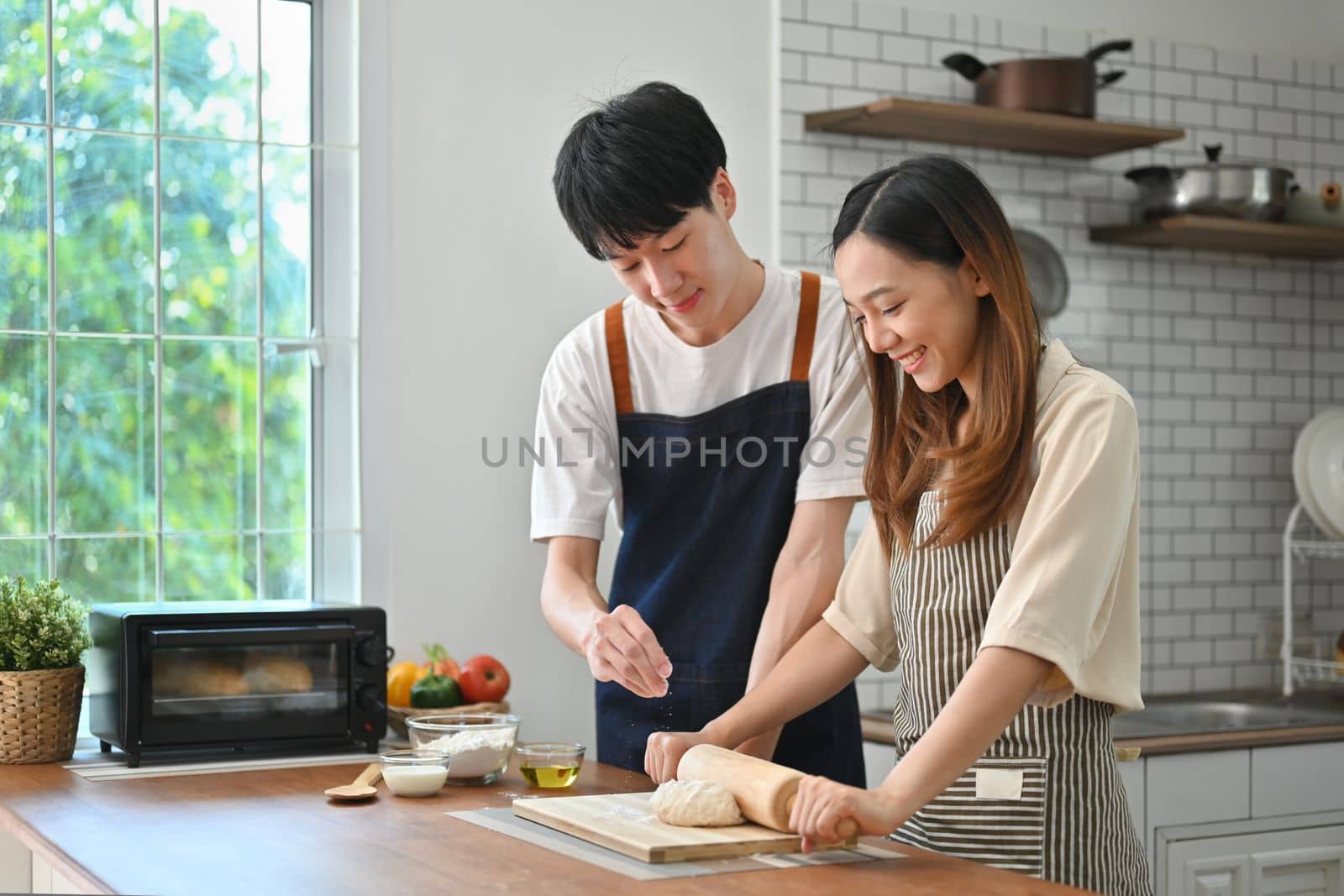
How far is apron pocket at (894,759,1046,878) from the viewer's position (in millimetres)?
1832

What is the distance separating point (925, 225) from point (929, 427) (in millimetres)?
296

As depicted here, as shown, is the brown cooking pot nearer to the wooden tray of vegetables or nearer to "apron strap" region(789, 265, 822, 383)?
"apron strap" region(789, 265, 822, 383)

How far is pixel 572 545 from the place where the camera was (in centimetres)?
243

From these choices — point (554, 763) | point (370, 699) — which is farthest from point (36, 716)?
point (554, 763)

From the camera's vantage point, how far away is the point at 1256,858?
3.52m

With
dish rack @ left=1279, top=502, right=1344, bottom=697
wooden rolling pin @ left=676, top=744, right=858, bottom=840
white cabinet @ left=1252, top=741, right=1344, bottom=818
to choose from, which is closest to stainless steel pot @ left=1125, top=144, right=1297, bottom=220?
dish rack @ left=1279, top=502, right=1344, bottom=697

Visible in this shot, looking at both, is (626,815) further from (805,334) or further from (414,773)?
(805,334)

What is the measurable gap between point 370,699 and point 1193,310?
2.72 metres

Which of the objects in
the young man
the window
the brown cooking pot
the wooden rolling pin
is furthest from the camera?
the brown cooking pot

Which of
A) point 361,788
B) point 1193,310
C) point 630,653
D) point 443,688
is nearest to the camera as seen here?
point 630,653

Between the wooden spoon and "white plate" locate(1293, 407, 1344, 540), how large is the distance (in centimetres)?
292

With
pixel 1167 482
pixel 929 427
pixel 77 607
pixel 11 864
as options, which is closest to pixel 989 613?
pixel 929 427

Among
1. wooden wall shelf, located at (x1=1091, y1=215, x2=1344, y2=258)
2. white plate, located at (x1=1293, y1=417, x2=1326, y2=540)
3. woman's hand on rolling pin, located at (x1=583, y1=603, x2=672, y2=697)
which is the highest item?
wooden wall shelf, located at (x1=1091, y1=215, x2=1344, y2=258)

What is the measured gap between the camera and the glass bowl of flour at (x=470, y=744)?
2238 millimetres
